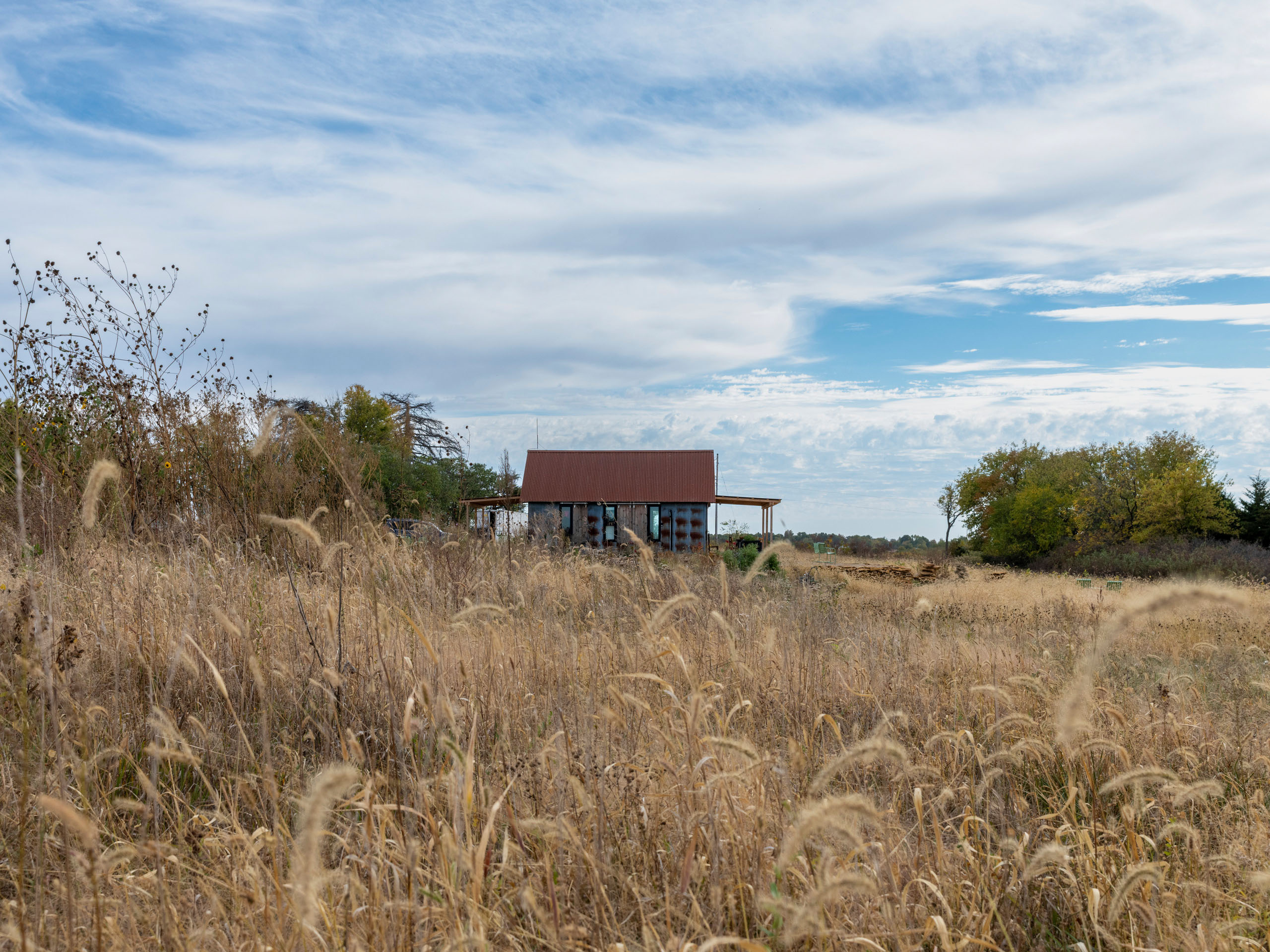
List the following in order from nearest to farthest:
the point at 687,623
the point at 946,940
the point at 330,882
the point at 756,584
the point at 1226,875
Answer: the point at 946,940 < the point at 330,882 < the point at 1226,875 < the point at 687,623 < the point at 756,584

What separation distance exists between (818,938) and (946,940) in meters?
0.29

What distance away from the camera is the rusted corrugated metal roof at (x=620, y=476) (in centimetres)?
2622

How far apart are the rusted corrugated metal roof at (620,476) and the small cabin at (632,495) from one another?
0.02 m

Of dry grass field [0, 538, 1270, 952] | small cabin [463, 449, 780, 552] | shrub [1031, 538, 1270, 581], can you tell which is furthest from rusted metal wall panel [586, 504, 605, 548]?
dry grass field [0, 538, 1270, 952]

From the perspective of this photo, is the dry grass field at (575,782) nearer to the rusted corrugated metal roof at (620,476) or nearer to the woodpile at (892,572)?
the woodpile at (892,572)

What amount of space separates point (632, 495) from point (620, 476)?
0.92m

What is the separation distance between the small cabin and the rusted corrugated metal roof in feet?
0.07

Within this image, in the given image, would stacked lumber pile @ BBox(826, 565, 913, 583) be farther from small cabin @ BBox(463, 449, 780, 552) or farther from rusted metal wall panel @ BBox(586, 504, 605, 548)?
rusted metal wall panel @ BBox(586, 504, 605, 548)

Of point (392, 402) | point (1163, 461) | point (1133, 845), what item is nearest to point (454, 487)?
point (392, 402)

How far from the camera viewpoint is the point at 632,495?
26.3 m

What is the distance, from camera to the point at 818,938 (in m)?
1.83

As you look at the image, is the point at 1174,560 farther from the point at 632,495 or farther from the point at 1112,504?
the point at 632,495

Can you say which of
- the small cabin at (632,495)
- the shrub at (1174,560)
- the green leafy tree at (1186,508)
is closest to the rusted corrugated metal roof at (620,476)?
the small cabin at (632,495)

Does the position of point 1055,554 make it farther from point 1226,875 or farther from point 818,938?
point 818,938
